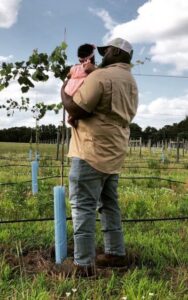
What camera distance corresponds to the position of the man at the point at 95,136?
3.86 metres

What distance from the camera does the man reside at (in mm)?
3859

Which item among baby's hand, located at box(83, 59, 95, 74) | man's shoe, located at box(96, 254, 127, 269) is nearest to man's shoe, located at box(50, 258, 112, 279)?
man's shoe, located at box(96, 254, 127, 269)

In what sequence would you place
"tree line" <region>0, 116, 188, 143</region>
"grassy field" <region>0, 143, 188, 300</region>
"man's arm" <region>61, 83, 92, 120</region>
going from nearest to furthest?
"grassy field" <region>0, 143, 188, 300</region> < "man's arm" <region>61, 83, 92, 120</region> < "tree line" <region>0, 116, 188, 143</region>

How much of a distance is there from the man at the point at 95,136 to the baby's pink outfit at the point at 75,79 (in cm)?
5

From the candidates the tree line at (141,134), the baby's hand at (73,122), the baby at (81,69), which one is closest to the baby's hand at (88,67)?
the baby at (81,69)

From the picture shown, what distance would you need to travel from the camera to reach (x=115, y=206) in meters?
4.27

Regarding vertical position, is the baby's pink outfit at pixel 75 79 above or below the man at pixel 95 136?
above

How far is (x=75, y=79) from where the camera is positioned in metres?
3.97

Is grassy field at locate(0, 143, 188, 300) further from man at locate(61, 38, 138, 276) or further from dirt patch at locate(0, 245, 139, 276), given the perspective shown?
man at locate(61, 38, 138, 276)

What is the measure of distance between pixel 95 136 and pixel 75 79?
490 millimetres

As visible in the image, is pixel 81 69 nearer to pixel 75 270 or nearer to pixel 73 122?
pixel 73 122

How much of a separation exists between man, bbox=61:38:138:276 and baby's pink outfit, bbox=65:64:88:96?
5 centimetres

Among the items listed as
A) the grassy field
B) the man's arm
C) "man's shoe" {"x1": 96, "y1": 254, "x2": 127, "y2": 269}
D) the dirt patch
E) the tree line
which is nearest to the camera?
the grassy field

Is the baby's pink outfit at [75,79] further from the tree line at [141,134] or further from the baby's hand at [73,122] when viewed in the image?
the tree line at [141,134]
